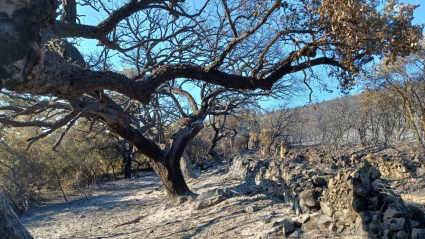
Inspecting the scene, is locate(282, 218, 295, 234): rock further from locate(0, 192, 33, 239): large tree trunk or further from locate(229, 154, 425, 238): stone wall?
locate(0, 192, 33, 239): large tree trunk

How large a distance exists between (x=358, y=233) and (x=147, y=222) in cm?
583

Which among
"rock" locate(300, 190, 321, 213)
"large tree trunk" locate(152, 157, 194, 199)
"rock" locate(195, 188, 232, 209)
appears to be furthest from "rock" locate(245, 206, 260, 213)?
"large tree trunk" locate(152, 157, 194, 199)

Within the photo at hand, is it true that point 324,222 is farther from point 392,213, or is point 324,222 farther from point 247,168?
point 247,168

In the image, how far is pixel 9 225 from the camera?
4.18 metres

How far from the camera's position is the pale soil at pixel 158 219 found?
612cm

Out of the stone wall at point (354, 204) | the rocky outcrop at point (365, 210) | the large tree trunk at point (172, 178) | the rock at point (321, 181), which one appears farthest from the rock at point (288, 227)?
the large tree trunk at point (172, 178)

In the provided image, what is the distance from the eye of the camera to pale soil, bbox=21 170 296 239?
6117 millimetres

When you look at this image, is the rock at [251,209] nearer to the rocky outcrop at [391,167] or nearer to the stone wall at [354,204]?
the stone wall at [354,204]

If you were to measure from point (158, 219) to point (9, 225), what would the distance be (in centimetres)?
472

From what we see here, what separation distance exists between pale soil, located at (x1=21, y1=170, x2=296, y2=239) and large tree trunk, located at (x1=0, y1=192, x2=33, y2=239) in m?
3.02

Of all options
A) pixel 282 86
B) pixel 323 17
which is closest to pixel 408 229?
pixel 323 17

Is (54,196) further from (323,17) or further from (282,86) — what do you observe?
(323,17)

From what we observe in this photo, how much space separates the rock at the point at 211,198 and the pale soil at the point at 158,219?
0.57 ft

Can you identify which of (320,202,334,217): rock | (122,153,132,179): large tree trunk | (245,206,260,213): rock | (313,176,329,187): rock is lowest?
(245,206,260,213): rock
